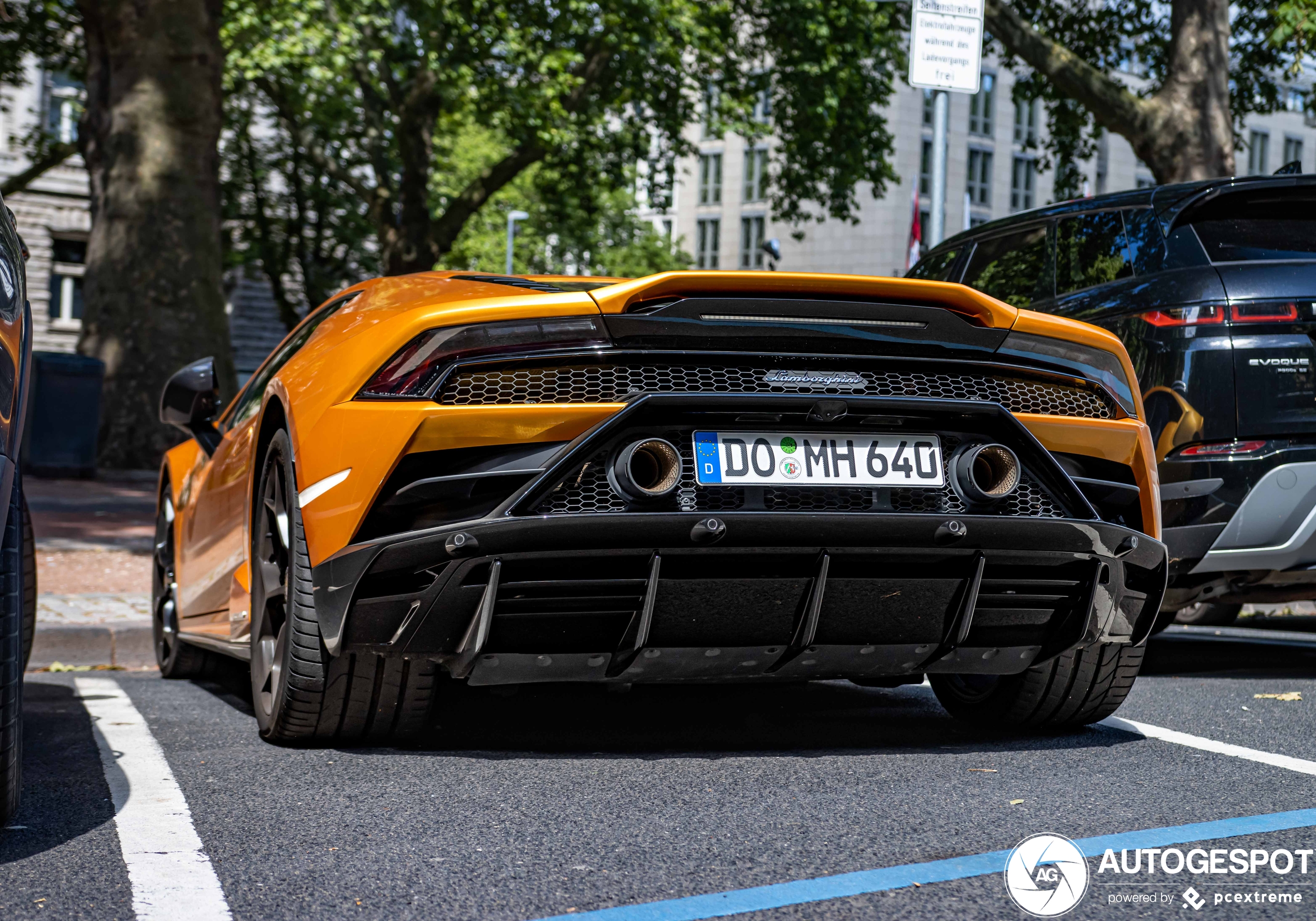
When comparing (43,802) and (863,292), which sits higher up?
(863,292)

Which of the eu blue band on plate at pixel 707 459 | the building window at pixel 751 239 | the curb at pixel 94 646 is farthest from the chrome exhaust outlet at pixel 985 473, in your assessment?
the building window at pixel 751 239

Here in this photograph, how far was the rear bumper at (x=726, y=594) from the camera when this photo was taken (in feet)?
10.6

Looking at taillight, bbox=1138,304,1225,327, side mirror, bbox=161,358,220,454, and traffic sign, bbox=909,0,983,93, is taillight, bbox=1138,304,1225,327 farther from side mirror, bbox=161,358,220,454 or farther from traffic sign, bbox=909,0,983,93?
traffic sign, bbox=909,0,983,93

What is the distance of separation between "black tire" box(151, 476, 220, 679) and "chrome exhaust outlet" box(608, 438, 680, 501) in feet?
9.12

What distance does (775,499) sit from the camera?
11.0 feet

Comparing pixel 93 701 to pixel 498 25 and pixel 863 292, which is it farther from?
pixel 498 25

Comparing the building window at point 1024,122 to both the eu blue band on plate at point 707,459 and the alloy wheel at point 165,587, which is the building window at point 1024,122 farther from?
the eu blue band on plate at point 707,459

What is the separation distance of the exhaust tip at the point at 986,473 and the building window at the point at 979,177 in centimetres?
5956

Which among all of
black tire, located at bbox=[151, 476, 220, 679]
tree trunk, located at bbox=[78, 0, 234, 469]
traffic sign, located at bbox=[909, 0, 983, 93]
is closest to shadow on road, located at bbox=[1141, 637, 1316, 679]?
black tire, located at bbox=[151, 476, 220, 679]

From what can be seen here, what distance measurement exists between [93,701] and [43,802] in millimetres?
1842

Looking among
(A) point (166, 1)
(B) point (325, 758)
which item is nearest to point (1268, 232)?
(B) point (325, 758)

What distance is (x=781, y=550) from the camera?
3.33 m

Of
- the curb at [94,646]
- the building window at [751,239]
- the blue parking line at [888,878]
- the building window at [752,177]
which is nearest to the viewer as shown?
the blue parking line at [888,878]

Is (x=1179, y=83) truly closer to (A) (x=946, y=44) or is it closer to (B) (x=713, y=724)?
(A) (x=946, y=44)
